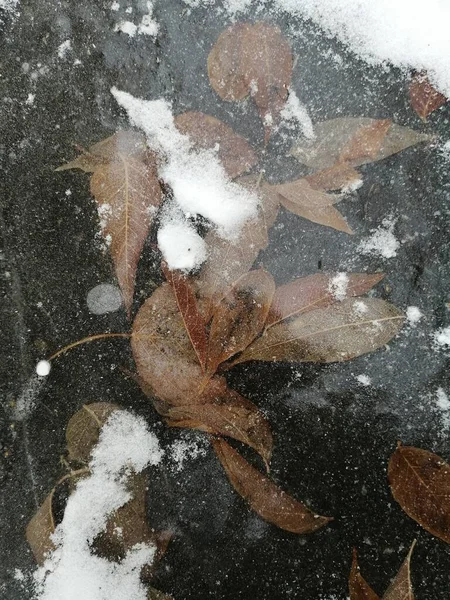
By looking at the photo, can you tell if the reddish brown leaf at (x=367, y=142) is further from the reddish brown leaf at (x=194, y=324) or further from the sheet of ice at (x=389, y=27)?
the reddish brown leaf at (x=194, y=324)

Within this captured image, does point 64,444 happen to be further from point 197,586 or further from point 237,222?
point 237,222

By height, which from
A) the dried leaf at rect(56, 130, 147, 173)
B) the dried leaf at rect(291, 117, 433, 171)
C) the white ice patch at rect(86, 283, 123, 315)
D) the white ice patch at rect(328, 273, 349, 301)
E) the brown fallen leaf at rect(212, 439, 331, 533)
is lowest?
the brown fallen leaf at rect(212, 439, 331, 533)

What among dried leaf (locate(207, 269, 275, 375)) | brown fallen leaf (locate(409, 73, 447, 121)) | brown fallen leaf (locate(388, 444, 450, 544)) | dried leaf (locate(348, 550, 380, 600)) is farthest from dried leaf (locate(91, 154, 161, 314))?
dried leaf (locate(348, 550, 380, 600))

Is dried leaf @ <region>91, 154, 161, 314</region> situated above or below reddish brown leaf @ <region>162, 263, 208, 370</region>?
above

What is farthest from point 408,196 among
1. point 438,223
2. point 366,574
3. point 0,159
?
point 0,159

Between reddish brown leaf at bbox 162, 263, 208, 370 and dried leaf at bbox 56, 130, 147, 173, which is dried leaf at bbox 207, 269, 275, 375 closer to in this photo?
reddish brown leaf at bbox 162, 263, 208, 370
